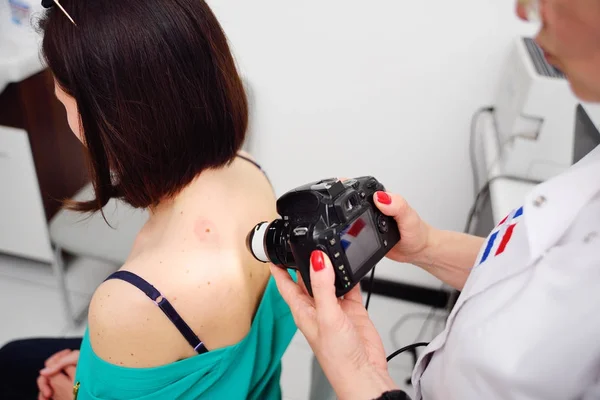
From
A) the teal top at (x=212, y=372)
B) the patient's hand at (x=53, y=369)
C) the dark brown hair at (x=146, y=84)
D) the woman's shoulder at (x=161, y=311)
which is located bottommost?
the patient's hand at (x=53, y=369)

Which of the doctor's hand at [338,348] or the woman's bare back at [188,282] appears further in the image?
the woman's bare back at [188,282]

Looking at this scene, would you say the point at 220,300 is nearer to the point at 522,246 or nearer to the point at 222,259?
the point at 222,259

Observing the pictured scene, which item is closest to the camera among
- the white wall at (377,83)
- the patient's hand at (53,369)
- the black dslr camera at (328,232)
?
the black dslr camera at (328,232)

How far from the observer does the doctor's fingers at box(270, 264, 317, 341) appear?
2.15 feet

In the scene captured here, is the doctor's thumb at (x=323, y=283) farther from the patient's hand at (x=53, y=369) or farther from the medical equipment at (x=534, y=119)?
the medical equipment at (x=534, y=119)

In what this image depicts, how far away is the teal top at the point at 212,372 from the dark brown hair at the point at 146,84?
0.29 meters

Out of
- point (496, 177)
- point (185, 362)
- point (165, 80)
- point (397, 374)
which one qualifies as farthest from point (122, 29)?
point (397, 374)

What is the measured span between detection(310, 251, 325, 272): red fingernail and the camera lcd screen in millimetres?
37

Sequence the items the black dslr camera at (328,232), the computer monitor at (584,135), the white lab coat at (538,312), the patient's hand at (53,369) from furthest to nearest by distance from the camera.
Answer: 1. the patient's hand at (53,369)
2. the computer monitor at (584,135)
3. the black dslr camera at (328,232)
4. the white lab coat at (538,312)

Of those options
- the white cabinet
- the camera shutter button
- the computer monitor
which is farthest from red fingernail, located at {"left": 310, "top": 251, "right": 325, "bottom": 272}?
the white cabinet

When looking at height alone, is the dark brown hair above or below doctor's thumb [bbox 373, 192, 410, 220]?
above

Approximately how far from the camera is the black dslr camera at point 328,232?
634 mm

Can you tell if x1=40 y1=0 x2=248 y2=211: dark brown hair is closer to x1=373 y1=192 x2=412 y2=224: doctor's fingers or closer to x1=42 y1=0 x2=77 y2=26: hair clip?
x1=42 y1=0 x2=77 y2=26: hair clip

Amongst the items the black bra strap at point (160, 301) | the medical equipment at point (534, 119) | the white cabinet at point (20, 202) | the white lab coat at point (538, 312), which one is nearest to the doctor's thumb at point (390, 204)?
the white lab coat at point (538, 312)
